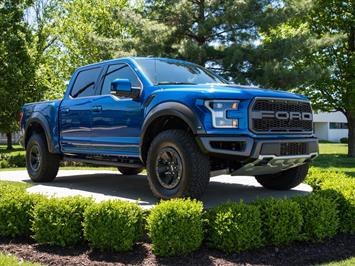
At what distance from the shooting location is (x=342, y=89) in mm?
25453

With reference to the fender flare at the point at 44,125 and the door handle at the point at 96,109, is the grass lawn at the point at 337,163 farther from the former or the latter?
the door handle at the point at 96,109

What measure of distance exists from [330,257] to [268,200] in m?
0.96

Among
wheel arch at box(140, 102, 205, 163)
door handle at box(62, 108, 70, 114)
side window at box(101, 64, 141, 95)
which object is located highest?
side window at box(101, 64, 141, 95)

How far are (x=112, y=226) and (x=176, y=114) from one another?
1.52 meters

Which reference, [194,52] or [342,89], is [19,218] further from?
[342,89]

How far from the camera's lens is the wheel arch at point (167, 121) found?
5.55 metres

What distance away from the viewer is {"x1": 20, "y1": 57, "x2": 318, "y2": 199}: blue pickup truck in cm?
553

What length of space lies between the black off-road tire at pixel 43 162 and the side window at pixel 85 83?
1203 mm

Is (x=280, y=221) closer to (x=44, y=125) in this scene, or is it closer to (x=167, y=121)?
(x=167, y=121)

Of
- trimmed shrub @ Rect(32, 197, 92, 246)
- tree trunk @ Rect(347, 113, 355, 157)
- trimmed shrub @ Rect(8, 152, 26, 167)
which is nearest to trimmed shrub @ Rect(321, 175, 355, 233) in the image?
trimmed shrub @ Rect(32, 197, 92, 246)

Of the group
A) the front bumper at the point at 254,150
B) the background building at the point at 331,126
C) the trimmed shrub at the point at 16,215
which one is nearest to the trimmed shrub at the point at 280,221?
the front bumper at the point at 254,150

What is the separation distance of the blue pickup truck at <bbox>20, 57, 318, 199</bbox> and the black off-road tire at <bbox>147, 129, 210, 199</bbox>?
0.01m

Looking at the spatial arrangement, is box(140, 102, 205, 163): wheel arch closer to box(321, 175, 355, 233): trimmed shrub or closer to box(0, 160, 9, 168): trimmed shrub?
box(321, 175, 355, 233): trimmed shrub

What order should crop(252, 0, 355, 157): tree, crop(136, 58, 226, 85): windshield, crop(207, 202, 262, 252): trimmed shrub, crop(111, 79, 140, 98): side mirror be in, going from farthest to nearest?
crop(252, 0, 355, 157): tree
crop(136, 58, 226, 85): windshield
crop(111, 79, 140, 98): side mirror
crop(207, 202, 262, 252): trimmed shrub
